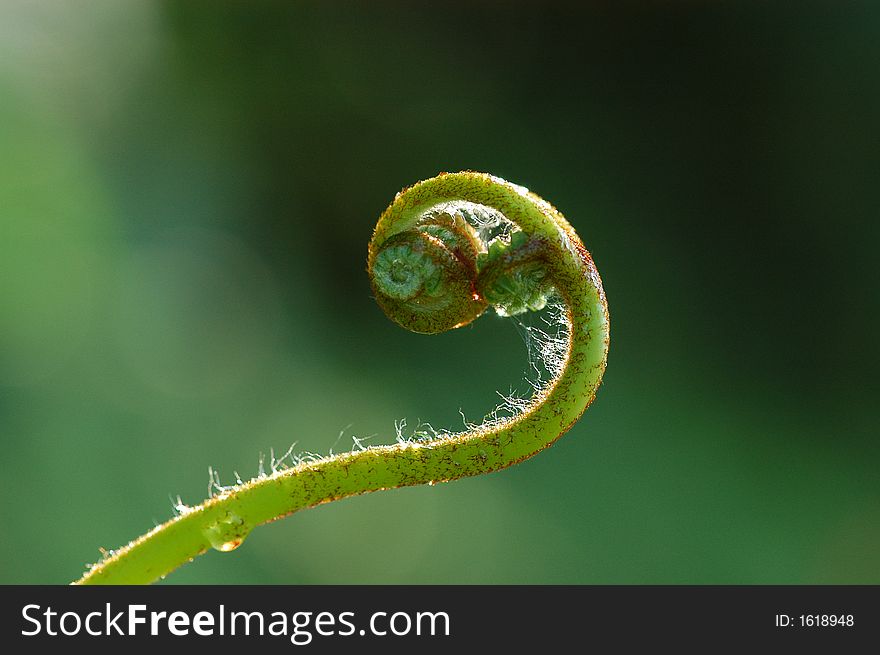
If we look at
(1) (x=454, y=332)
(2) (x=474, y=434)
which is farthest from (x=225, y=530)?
(1) (x=454, y=332)

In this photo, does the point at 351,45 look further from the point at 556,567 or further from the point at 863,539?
the point at 863,539

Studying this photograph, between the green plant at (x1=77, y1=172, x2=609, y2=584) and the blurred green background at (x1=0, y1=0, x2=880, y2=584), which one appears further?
the blurred green background at (x1=0, y1=0, x2=880, y2=584)

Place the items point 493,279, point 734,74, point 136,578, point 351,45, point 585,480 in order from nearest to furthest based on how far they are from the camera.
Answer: point 136,578 < point 493,279 < point 585,480 < point 734,74 < point 351,45

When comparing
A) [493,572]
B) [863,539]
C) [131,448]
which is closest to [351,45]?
[131,448]

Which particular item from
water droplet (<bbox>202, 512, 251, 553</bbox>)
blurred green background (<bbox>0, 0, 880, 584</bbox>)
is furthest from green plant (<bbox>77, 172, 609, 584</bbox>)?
blurred green background (<bbox>0, 0, 880, 584</bbox>)

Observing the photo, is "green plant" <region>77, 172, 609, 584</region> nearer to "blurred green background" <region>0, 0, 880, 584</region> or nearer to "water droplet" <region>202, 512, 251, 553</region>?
"water droplet" <region>202, 512, 251, 553</region>

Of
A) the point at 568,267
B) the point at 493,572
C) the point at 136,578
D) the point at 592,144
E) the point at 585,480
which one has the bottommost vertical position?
the point at 136,578

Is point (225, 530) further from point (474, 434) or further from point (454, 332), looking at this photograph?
point (454, 332)
